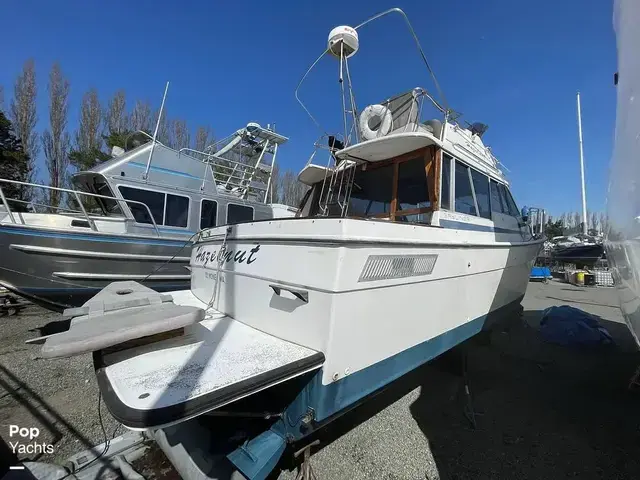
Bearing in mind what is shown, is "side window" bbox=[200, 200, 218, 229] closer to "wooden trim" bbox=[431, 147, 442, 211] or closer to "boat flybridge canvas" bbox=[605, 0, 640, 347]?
"wooden trim" bbox=[431, 147, 442, 211]

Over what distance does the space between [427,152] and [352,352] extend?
238cm

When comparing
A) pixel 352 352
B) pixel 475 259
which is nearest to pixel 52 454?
pixel 352 352

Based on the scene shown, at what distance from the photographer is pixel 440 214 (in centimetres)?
297

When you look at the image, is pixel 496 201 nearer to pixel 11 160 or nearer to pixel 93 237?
pixel 93 237

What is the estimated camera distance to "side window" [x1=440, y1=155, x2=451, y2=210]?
3.26 meters

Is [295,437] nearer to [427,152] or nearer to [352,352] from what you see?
[352,352]

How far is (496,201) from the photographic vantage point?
457 cm

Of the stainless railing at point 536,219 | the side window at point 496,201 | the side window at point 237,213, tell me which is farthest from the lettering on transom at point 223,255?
the stainless railing at point 536,219

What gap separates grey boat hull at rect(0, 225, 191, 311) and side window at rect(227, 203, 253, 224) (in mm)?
1904

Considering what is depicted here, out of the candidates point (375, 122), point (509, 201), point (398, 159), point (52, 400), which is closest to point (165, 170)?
point (52, 400)

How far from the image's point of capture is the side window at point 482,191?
3977 millimetres

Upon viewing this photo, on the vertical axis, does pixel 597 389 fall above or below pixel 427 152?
below

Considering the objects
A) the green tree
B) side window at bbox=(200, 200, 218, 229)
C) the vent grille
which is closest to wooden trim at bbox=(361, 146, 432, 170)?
the vent grille

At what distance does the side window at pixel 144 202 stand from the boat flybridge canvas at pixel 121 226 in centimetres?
2
